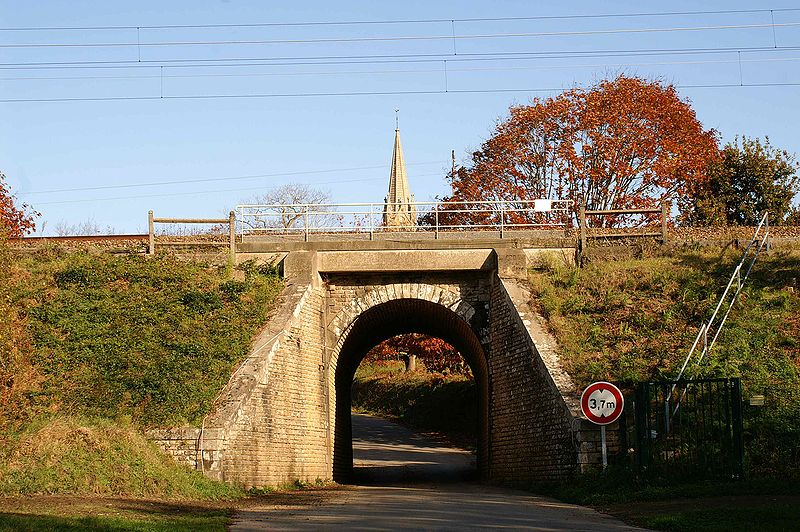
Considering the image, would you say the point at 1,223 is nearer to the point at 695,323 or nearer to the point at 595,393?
the point at 595,393

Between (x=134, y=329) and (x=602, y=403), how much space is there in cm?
1210

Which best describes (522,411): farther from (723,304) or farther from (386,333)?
(386,333)

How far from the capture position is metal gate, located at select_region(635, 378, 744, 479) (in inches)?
701

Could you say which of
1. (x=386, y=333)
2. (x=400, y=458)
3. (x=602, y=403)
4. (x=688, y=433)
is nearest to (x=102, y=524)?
(x=602, y=403)

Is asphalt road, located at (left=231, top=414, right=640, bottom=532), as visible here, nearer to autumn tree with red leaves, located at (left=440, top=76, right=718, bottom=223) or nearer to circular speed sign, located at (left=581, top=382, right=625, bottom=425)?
circular speed sign, located at (left=581, top=382, right=625, bottom=425)

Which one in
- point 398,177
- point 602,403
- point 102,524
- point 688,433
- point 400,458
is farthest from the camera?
point 398,177

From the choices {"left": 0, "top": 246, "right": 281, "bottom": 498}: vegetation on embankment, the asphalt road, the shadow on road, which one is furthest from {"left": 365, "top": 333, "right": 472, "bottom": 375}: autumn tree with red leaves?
{"left": 0, "top": 246, "right": 281, "bottom": 498}: vegetation on embankment

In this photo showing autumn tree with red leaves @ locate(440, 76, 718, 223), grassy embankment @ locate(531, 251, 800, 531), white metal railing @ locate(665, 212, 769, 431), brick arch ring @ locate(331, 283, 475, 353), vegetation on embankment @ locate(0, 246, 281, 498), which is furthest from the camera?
autumn tree with red leaves @ locate(440, 76, 718, 223)

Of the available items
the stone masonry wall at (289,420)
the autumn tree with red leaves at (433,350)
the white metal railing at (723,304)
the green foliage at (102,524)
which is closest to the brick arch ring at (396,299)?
the stone masonry wall at (289,420)

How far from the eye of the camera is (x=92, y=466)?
59.6 feet

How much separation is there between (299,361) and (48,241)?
1004 centimetres

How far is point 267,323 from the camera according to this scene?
25.5 meters

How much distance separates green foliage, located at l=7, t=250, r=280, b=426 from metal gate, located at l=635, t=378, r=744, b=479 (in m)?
9.59

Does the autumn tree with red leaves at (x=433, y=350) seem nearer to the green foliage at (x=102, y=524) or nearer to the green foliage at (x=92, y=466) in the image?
the green foliage at (x=92, y=466)
